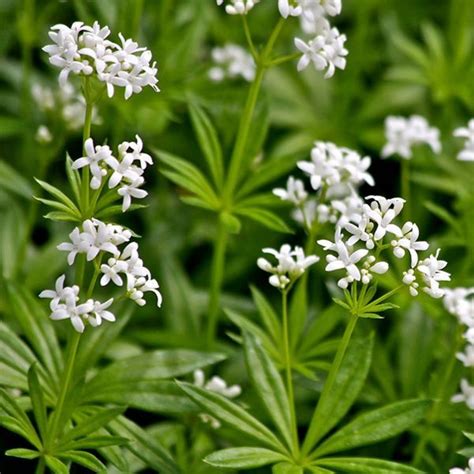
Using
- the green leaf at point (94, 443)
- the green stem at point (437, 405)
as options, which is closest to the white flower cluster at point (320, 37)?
the green stem at point (437, 405)

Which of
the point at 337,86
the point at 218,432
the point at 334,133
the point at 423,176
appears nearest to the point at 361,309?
the point at 218,432

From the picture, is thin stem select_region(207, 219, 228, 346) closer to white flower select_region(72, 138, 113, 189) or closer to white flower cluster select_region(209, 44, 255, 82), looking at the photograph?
white flower select_region(72, 138, 113, 189)

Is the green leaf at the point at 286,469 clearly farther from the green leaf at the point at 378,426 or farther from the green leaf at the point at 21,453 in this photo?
the green leaf at the point at 21,453

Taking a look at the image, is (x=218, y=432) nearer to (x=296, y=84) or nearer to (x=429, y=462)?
(x=429, y=462)

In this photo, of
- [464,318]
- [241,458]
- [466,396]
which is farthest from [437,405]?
[241,458]

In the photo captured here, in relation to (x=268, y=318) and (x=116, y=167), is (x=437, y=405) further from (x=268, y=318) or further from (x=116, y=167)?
(x=116, y=167)
